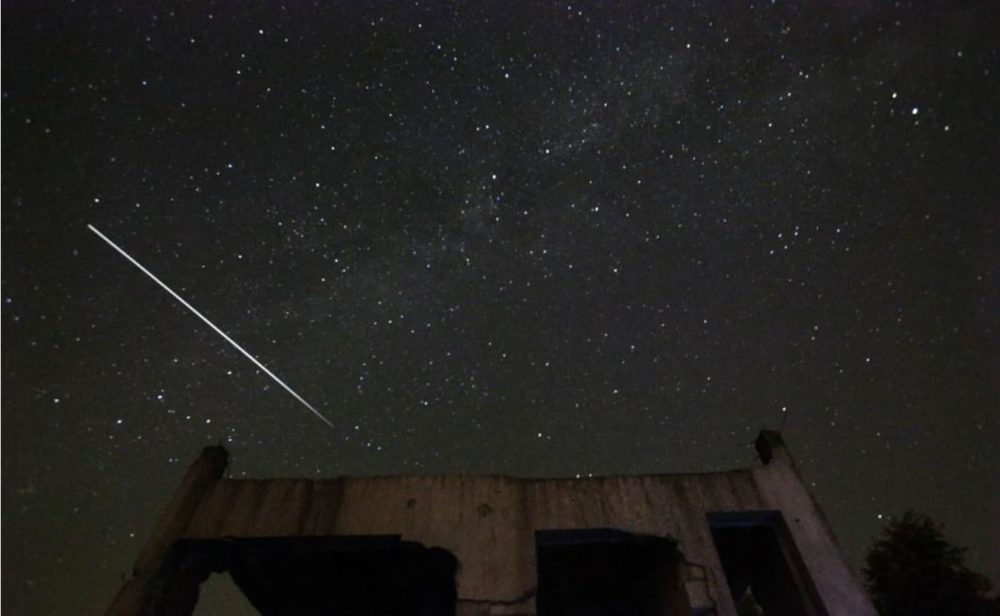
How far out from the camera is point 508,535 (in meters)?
8.64

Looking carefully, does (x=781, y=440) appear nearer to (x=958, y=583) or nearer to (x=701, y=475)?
(x=701, y=475)

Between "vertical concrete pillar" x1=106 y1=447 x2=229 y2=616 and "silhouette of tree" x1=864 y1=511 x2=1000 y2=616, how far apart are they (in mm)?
14838

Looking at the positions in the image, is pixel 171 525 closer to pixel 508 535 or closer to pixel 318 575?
pixel 318 575

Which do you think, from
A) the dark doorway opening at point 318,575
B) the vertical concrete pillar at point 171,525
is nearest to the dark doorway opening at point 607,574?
the dark doorway opening at point 318,575

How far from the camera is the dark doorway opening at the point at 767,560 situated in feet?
28.2

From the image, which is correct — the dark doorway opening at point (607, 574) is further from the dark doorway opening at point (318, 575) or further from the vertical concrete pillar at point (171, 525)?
the vertical concrete pillar at point (171, 525)

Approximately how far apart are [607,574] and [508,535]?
8.38 feet

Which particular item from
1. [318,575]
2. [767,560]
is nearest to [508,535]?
[318,575]

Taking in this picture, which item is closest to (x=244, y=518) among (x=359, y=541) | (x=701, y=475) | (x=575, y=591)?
(x=359, y=541)

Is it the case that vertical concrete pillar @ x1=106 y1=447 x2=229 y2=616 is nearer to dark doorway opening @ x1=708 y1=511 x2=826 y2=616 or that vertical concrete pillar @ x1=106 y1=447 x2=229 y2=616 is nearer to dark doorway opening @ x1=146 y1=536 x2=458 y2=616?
dark doorway opening @ x1=146 y1=536 x2=458 y2=616

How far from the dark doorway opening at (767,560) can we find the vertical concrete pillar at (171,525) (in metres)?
6.98

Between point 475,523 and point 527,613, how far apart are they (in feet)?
4.37

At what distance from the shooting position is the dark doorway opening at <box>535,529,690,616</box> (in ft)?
29.0

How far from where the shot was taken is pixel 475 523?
28.8ft
